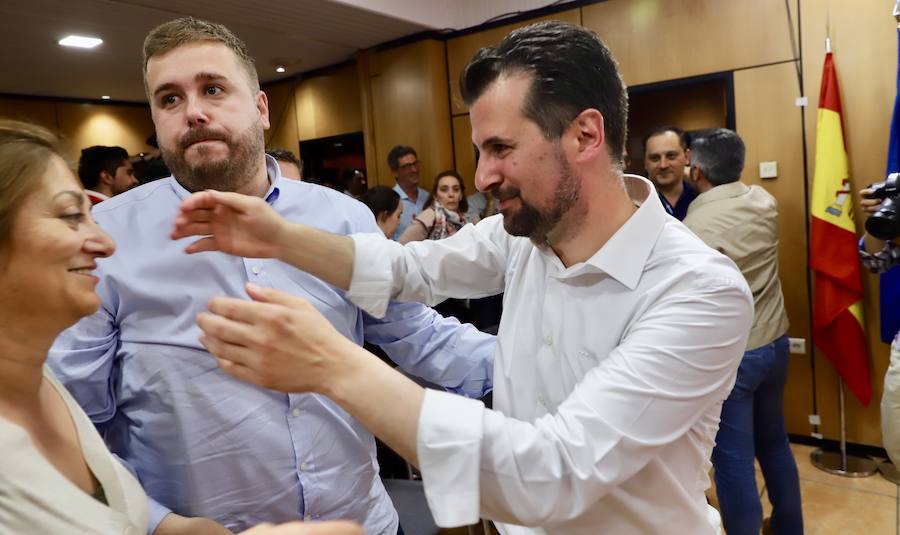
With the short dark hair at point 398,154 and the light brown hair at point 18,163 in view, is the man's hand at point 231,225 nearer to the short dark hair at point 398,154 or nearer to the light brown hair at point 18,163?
the light brown hair at point 18,163

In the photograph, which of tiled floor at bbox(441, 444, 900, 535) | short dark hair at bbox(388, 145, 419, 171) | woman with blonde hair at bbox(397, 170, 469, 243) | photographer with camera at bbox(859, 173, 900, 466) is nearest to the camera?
photographer with camera at bbox(859, 173, 900, 466)

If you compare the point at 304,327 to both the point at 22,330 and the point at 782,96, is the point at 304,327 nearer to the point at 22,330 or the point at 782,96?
the point at 22,330

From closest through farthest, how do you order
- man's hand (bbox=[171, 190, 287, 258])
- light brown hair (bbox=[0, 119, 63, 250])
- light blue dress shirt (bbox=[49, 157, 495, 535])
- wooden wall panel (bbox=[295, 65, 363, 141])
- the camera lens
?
1. light brown hair (bbox=[0, 119, 63, 250])
2. man's hand (bbox=[171, 190, 287, 258])
3. light blue dress shirt (bbox=[49, 157, 495, 535])
4. the camera lens
5. wooden wall panel (bbox=[295, 65, 363, 141])

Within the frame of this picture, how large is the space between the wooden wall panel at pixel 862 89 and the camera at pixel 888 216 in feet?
5.31

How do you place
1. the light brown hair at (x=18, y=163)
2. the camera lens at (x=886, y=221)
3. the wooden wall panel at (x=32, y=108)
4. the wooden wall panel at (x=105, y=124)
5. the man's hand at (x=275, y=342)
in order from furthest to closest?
the wooden wall panel at (x=105, y=124)
the wooden wall panel at (x=32, y=108)
the camera lens at (x=886, y=221)
the light brown hair at (x=18, y=163)
the man's hand at (x=275, y=342)

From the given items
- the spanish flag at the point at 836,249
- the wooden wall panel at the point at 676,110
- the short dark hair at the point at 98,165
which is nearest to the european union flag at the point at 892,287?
the spanish flag at the point at 836,249

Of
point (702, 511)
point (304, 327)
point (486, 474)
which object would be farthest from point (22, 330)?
point (702, 511)

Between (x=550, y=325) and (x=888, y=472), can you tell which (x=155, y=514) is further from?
(x=888, y=472)

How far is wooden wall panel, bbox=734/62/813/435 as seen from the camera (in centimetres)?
386

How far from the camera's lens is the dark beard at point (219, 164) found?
119 centimetres

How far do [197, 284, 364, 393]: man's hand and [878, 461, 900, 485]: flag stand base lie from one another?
3.73 m

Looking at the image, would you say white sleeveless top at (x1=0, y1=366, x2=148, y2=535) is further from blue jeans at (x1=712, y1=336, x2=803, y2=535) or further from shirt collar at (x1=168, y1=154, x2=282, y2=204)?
blue jeans at (x1=712, y1=336, x2=803, y2=535)

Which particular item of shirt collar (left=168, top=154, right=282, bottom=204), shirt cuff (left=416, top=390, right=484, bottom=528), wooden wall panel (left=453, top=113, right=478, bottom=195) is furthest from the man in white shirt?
wooden wall panel (left=453, top=113, right=478, bottom=195)

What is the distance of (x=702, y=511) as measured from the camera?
110cm
